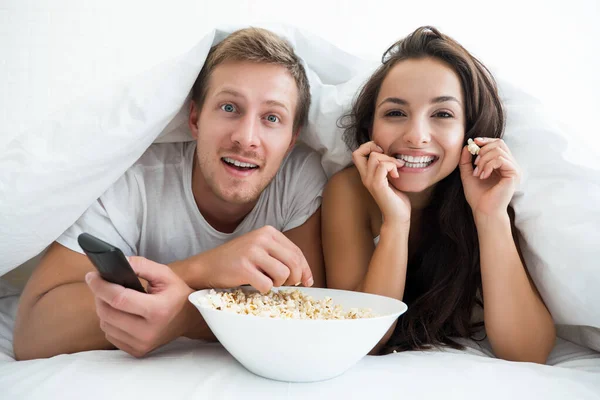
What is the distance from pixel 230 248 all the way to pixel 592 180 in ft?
2.34

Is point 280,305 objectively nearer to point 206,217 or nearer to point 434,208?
point 206,217

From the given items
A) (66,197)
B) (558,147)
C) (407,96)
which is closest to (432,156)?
(407,96)

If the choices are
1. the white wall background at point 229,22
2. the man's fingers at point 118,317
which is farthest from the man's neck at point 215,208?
the white wall background at point 229,22

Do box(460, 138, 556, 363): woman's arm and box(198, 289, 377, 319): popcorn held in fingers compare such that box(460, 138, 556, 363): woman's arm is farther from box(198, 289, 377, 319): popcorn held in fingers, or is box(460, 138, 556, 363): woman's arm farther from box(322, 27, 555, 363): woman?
box(198, 289, 377, 319): popcorn held in fingers

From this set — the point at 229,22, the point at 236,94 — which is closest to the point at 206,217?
the point at 236,94

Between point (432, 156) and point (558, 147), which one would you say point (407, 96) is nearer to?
point (432, 156)

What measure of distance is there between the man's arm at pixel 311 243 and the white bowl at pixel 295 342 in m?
0.45

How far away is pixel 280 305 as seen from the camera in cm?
92

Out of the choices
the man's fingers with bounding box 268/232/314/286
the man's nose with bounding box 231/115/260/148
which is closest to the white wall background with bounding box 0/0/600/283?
the man's nose with bounding box 231/115/260/148

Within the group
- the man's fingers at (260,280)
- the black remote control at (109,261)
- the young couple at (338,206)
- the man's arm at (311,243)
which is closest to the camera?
the black remote control at (109,261)

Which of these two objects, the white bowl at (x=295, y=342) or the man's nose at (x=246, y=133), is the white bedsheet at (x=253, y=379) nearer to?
the white bowl at (x=295, y=342)

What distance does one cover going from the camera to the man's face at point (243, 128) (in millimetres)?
1184

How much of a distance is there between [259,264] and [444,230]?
537 mm

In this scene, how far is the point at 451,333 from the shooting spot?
1218mm
